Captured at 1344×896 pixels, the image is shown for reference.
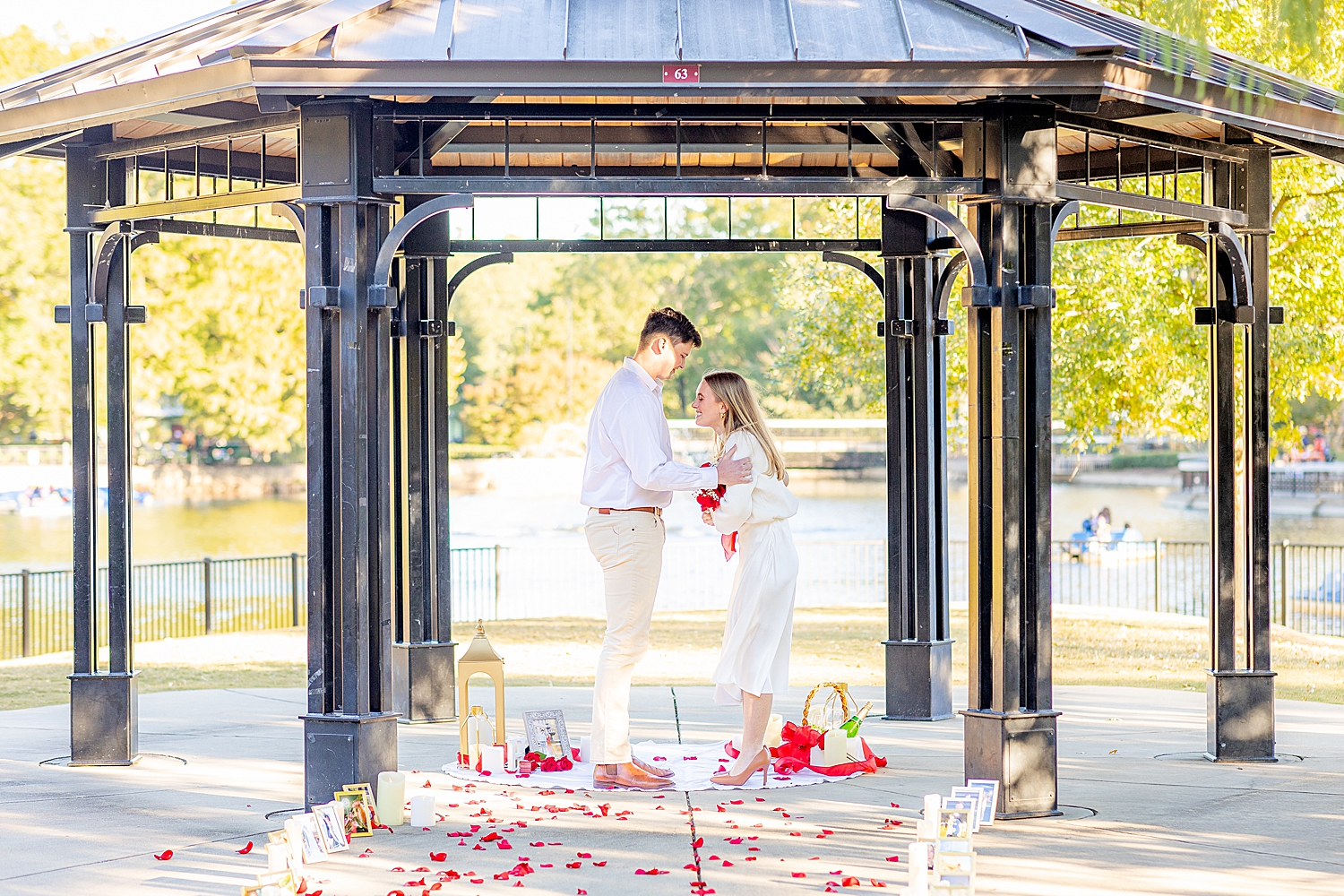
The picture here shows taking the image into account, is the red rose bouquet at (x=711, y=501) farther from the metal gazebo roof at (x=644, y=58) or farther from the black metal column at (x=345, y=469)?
the metal gazebo roof at (x=644, y=58)

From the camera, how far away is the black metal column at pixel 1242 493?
25.3 ft

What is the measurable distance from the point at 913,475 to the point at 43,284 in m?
24.3

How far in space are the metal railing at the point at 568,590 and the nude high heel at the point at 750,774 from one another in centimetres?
981

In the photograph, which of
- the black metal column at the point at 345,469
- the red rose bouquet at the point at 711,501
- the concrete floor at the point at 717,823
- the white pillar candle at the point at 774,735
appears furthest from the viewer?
the white pillar candle at the point at 774,735

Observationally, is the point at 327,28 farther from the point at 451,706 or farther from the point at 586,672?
the point at 586,672

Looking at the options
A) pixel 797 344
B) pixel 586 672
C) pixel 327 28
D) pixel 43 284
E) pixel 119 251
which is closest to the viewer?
pixel 327 28

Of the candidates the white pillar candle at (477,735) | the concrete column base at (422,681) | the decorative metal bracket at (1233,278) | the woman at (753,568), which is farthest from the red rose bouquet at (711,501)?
the decorative metal bracket at (1233,278)

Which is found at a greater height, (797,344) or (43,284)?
(43,284)

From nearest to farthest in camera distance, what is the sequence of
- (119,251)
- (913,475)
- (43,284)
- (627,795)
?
(627,795) < (119,251) < (913,475) < (43,284)

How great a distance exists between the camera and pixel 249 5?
7.12m

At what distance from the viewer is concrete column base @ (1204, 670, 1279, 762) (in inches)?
303

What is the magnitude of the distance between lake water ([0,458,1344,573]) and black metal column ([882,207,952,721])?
1823 centimetres

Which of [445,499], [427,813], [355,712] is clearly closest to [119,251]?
[445,499]

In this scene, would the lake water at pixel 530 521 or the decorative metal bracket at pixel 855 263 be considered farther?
the lake water at pixel 530 521
